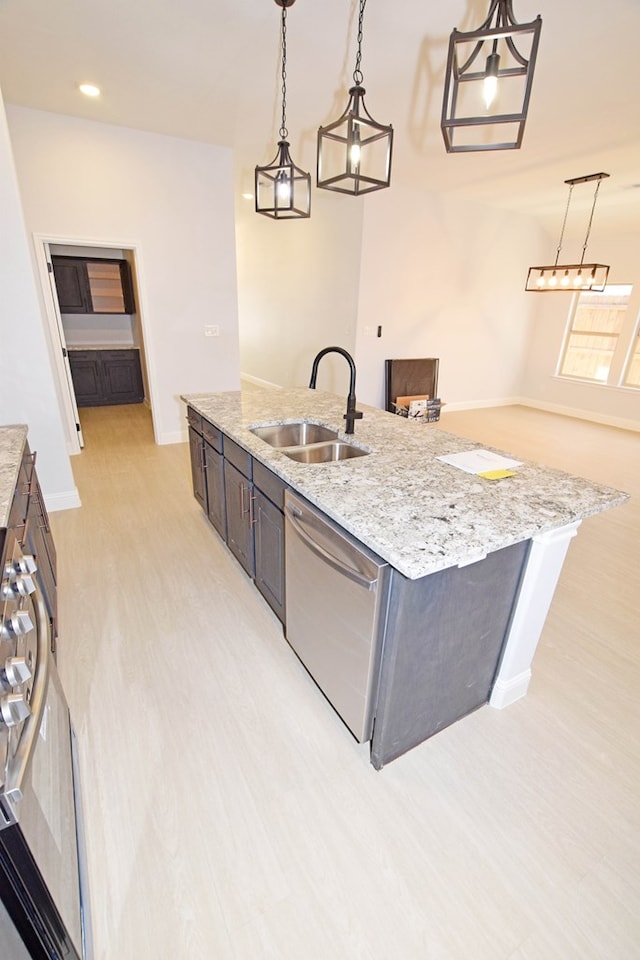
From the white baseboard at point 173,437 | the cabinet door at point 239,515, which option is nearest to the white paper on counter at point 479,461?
the cabinet door at point 239,515

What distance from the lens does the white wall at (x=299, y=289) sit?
567 centimetres

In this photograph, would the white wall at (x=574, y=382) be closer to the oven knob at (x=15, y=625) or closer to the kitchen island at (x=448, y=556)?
the kitchen island at (x=448, y=556)

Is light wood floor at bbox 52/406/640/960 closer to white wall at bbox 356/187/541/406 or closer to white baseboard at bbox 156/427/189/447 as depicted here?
white baseboard at bbox 156/427/189/447

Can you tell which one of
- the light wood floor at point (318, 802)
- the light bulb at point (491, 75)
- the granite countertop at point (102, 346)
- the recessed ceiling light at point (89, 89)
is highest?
the recessed ceiling light at point (89, 89)

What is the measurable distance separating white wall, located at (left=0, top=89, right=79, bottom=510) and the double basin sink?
1.81 m

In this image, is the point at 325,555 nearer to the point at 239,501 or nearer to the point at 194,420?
the point at 239,501

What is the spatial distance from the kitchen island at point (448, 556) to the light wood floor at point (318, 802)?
20cm

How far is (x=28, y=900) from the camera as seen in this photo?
2.72 feet

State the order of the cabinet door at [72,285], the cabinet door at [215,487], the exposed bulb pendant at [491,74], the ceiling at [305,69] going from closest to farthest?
the exposed bulb pendant at [491,74] < the ceiling at [305,69] < the cabinet door at [215,487] < the cabinet door at [72,285]

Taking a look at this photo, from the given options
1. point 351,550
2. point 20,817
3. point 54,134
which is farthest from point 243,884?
point 54,134

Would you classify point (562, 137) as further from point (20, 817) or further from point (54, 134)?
point (20, 817)

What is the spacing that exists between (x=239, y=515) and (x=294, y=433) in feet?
1.86

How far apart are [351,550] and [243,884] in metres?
1.00

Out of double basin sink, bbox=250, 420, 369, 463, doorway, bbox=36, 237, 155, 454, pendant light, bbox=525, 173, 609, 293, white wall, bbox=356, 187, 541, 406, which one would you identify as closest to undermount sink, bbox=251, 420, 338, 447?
double basin sink, bbox=250, 420, 369, 463
